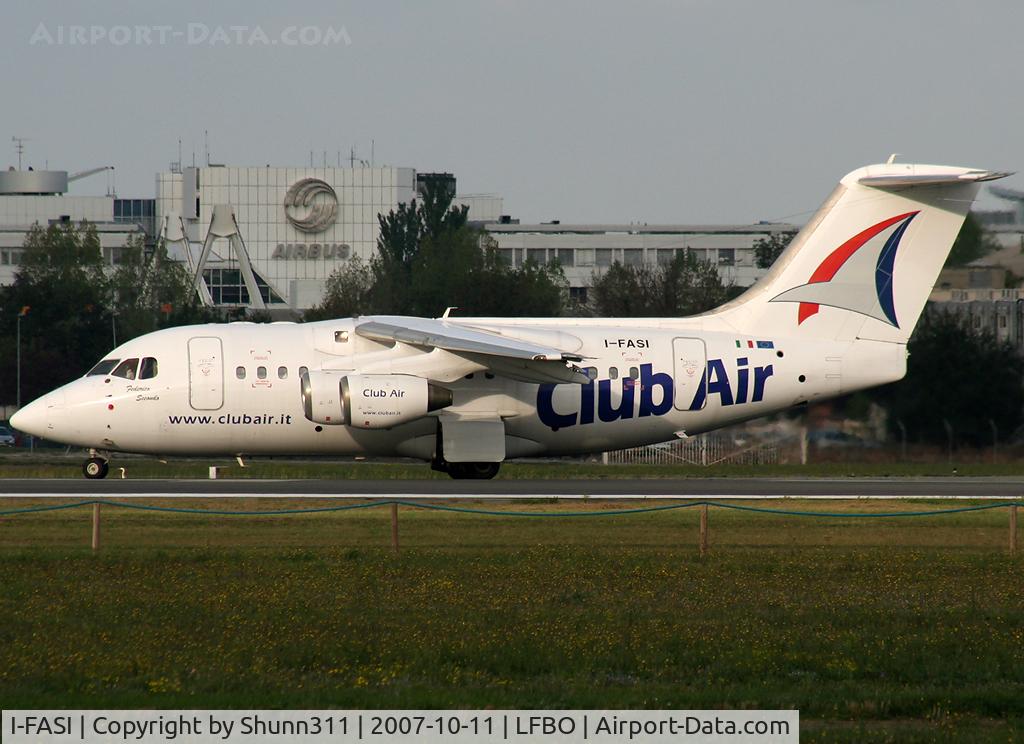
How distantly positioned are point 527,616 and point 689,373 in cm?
1629

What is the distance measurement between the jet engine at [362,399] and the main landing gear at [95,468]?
5.15 m

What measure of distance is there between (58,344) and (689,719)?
57.9 metres

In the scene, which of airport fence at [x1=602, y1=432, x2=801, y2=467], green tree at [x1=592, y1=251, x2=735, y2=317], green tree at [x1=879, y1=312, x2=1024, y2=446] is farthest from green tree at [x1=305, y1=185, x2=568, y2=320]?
green tree at [x1=879, y1=312, x2=1024, y2=446]

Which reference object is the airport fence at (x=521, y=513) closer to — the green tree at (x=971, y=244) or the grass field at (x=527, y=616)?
the grass field at (x=527, y=616)

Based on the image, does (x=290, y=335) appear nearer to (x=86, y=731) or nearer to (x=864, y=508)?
(x=864, y=508)

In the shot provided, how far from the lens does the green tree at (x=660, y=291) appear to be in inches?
2258

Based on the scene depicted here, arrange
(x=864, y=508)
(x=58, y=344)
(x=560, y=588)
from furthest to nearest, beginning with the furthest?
1. (x=58, y=344)
2. (x=864, y=508)
3. (x=560, y=588)

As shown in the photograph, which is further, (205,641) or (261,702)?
(205,641)

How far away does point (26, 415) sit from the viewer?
A: 101 feet

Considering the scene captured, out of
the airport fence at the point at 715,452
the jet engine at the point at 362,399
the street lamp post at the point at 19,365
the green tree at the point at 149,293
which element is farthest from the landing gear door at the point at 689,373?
the green tree at the point at 149,293

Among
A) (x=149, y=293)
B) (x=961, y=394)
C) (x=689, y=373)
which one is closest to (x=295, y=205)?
(x=149, y=293)

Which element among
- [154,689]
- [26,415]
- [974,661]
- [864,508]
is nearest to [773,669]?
[974,661]

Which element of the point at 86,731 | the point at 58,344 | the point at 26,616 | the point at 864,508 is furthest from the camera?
the point at 58,344

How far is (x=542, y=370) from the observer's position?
29453 millimetres
